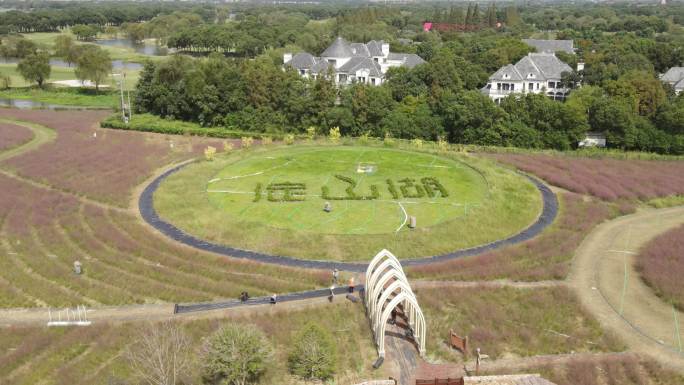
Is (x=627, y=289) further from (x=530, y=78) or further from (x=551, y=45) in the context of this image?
(x=551, y=45)

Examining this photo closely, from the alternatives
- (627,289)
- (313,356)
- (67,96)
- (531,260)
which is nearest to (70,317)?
(313,356)

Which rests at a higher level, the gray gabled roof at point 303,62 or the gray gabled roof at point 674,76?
the gray gabled roof at point 303,62

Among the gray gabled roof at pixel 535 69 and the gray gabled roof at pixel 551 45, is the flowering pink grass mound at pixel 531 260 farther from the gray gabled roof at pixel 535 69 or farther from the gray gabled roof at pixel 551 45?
the gray gabled roof at pixel 551 45

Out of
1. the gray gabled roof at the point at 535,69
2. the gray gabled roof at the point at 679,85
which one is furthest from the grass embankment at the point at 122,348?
the gray gabled roof at the point at 679,85

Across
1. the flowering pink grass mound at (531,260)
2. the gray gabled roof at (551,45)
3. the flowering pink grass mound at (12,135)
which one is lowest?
the flowering pink grass mound at (531,260)

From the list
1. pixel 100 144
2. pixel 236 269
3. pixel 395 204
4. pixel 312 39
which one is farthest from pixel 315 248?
pixel 312 39

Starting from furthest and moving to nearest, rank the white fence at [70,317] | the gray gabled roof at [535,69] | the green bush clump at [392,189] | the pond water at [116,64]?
the pond water at [116,64]
the gray gabled roof at [535,69]
the green bush clump at [392,189]
the white fence at [70,317]

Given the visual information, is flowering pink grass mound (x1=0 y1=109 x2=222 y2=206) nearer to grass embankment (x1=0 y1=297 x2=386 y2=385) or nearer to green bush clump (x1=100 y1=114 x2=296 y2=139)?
green bush clump (x1=100 y1=114 x2=296 y2=139)

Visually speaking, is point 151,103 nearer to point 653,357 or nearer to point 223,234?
point 223,234
